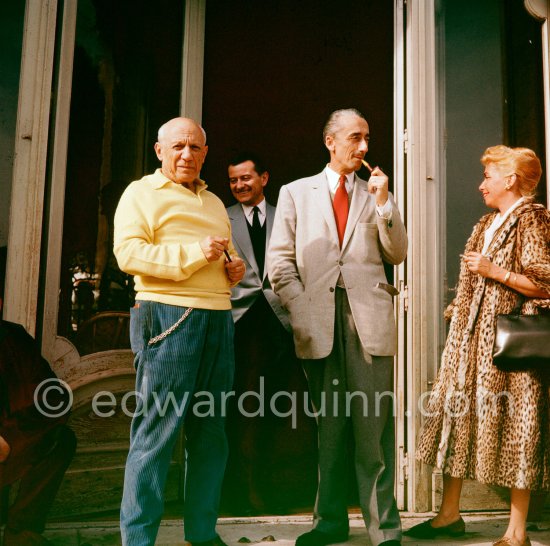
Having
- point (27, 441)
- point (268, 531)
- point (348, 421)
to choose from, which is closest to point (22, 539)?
point (27, 441)

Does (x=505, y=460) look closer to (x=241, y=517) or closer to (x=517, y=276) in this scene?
(x=517, y=276)

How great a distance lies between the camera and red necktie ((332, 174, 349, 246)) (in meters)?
3.27

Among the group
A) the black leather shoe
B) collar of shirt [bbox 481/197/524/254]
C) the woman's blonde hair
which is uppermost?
the woman's blonde hair

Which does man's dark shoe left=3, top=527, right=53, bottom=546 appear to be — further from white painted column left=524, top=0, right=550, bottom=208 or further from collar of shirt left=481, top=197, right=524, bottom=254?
white painted column left=524, top=0, right=550, bottom=208

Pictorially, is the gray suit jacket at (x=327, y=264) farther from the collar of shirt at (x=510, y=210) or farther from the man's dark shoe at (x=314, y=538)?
the man's dark shoe at (x=314, y=538)

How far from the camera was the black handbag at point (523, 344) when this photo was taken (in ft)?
9.84

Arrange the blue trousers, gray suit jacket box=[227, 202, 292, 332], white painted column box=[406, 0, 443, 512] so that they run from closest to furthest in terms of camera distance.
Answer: the blue trousers → white painted column box=[406, 0, 443, 512] → gray suit jacket box=[227, 202, 292, 332]

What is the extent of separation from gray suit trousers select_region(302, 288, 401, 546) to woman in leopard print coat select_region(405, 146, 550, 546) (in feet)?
1.14

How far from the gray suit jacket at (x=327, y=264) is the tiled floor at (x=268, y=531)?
97 centimetres

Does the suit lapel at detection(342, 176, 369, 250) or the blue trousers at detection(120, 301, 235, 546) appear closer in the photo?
the blue trousers at detection(120, 301, 235, 546)

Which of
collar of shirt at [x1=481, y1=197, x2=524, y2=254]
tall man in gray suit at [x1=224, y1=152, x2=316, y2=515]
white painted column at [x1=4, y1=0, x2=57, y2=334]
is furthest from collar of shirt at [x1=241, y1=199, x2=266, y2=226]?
collar of shirt at [x1=481, y1=197, x2=524, y2=254]

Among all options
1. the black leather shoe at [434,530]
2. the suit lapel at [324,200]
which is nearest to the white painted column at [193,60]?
the suit lapel at [324,200]

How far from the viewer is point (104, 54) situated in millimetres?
3742

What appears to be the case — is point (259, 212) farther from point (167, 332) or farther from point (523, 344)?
point (523, 344)
